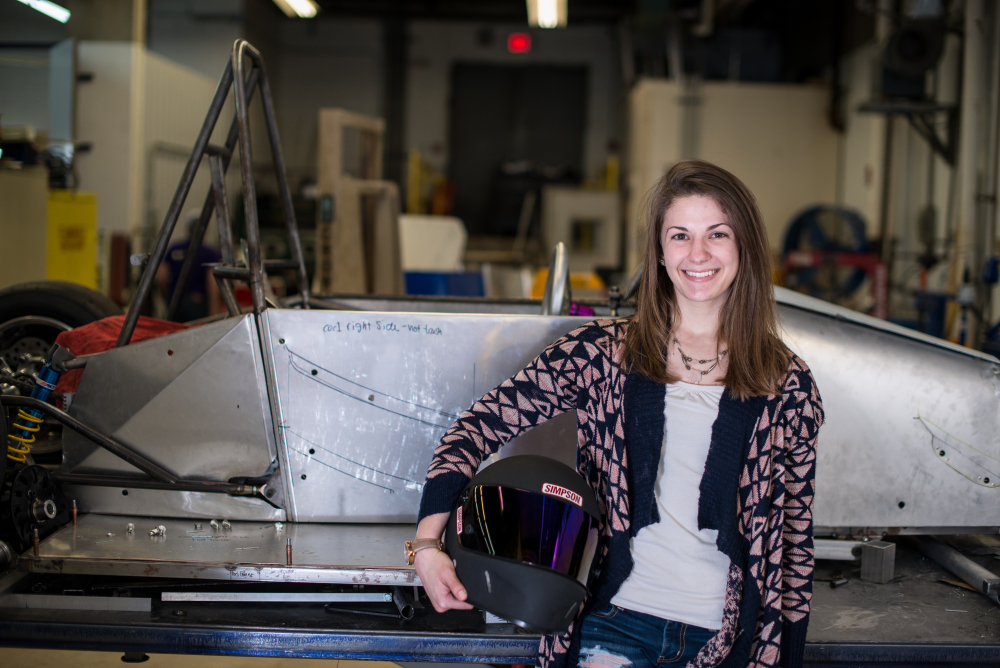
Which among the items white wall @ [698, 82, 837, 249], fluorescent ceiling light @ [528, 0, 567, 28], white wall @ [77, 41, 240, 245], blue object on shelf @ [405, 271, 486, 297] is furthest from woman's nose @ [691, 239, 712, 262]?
fluorescent ceiling light @ [528, 0, 567, 28]

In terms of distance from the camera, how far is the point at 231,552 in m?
1.86

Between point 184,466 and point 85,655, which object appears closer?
point 184,466

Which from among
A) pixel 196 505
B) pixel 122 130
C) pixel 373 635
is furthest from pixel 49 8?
pixel 122 130

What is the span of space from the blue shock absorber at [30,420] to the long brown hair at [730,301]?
5.22 ft

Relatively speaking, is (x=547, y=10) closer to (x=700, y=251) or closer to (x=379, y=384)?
(x=379, y=384)

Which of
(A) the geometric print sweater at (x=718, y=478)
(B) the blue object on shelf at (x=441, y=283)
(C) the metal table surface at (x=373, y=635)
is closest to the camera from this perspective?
(A) the geometric print sweater at (x=718, y=478)

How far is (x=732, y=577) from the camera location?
1.35 metres

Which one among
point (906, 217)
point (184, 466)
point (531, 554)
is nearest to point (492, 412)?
point (531, 554)

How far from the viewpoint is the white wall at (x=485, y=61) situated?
13.6 metres

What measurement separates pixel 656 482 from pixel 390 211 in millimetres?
4793

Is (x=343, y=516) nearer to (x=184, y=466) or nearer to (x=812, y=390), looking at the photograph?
(x=184, y=466)

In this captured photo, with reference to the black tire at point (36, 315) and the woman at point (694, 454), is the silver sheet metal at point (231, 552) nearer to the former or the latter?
the woman at point (694, 454)

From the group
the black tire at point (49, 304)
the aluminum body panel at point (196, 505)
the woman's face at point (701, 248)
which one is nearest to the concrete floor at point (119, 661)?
the aluminum body panel at point (196, 505)

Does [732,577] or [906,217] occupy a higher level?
[906,217]
